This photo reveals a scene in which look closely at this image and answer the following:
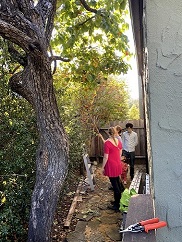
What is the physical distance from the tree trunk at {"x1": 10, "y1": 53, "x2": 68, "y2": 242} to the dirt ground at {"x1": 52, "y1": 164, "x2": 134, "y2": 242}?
102 centimetres

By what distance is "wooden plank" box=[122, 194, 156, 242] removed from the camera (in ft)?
4.28

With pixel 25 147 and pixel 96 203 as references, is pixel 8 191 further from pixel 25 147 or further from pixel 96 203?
pixel 96 203

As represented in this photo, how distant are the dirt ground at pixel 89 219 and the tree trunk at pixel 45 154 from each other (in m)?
1.02

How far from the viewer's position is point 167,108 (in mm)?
1224

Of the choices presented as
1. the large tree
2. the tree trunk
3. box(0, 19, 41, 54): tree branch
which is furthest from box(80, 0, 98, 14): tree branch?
box(0, 19, 41, 54): tree branch

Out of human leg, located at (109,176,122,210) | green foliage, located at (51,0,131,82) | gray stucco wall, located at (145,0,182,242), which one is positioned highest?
green foliage, located at (51,0,131,82)

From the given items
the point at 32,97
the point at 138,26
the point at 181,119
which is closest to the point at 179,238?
the point at 181,119

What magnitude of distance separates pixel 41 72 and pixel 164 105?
11.1 feet

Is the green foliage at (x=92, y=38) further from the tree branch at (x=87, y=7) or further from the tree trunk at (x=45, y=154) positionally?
the tree trunk at (x=45, y=154)

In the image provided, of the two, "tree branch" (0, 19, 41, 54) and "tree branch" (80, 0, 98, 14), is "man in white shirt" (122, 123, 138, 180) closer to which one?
"tree branch" (80, 0, 98, 14)

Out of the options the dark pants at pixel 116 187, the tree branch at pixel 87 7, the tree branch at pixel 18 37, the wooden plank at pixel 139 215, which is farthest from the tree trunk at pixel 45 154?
the wooden plank at pixel 139 215

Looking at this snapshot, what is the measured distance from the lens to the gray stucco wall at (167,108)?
1213mm

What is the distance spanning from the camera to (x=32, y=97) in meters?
4.76

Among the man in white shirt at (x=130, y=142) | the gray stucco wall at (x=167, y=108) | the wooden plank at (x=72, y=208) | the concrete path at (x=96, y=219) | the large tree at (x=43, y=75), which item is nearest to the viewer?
the gray stucco wall at (x=167, y=108)
